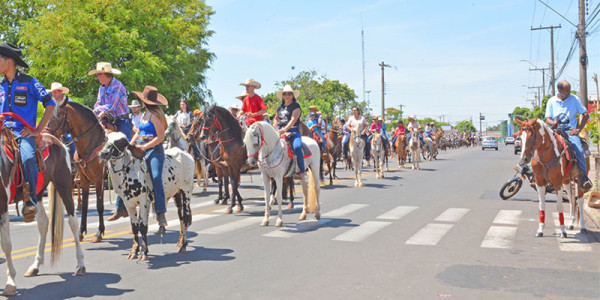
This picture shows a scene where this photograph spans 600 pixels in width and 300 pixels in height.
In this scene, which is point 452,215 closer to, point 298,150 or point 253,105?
point 298,150

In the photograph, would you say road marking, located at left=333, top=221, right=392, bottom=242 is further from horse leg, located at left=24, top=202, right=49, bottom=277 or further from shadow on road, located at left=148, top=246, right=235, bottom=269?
horse leg, located at left=24, top=202, right=49, bottom=277

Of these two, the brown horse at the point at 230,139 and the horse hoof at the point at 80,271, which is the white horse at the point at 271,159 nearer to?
the brown horse at the point at 230,139

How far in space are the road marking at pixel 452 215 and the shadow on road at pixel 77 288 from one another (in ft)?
23.9

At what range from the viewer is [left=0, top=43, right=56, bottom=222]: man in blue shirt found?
22.0ft

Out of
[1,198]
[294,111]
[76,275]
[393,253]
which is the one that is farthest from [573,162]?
[1,198]

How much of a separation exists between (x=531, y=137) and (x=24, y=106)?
7745 millimetres

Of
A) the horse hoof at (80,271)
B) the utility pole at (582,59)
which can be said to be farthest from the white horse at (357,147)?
the horse hoof at (80,271)

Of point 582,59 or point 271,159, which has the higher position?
point 582,59

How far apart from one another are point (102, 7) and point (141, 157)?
32.7 metres

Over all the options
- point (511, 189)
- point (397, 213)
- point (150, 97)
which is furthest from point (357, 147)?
point (150, 97)

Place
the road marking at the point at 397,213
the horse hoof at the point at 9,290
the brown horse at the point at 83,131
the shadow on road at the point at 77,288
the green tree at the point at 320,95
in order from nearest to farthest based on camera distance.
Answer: the horse hoof at the point at 9,290, the shadow on road at the point at 77,288, the brown horse at the point at 83,131, the road marking at the point at 397,213, the green tree at the point at 320,95

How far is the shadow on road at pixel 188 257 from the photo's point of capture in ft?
26.1

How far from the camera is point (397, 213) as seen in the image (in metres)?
13.2

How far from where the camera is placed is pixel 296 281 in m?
6.94
